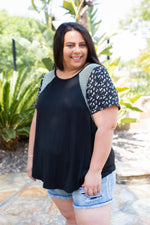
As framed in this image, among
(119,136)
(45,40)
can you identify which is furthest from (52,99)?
(119,136)

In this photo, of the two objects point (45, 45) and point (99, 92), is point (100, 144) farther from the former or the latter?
point (45, 45)

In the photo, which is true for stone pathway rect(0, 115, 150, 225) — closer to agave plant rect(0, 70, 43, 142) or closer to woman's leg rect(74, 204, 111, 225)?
agave plant rect(0, 70, 43, 142)

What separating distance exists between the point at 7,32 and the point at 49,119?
2546 cm

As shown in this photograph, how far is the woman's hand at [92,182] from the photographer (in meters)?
1.26

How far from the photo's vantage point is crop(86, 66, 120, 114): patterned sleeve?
4.07 feet

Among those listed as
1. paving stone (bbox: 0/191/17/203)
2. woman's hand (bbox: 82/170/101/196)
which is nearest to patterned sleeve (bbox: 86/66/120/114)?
woman's hand (bbox: 82/170/101/196)

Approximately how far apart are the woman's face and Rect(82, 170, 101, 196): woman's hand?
592 millimetres

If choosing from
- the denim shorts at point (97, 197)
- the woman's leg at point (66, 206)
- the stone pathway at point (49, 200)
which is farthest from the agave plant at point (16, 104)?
the denim shorts at point (97, 197)

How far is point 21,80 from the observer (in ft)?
17.4

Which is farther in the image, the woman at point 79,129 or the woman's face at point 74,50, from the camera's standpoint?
the woman's face at point 74,50

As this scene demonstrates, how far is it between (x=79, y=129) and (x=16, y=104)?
3.18 meters

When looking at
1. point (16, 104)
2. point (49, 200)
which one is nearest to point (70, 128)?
point (49, 200)

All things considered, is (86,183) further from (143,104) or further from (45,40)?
(143,104)

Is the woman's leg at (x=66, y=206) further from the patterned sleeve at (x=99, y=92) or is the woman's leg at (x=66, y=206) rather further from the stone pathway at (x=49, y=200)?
the stone pathway at (x=49, y=200)
